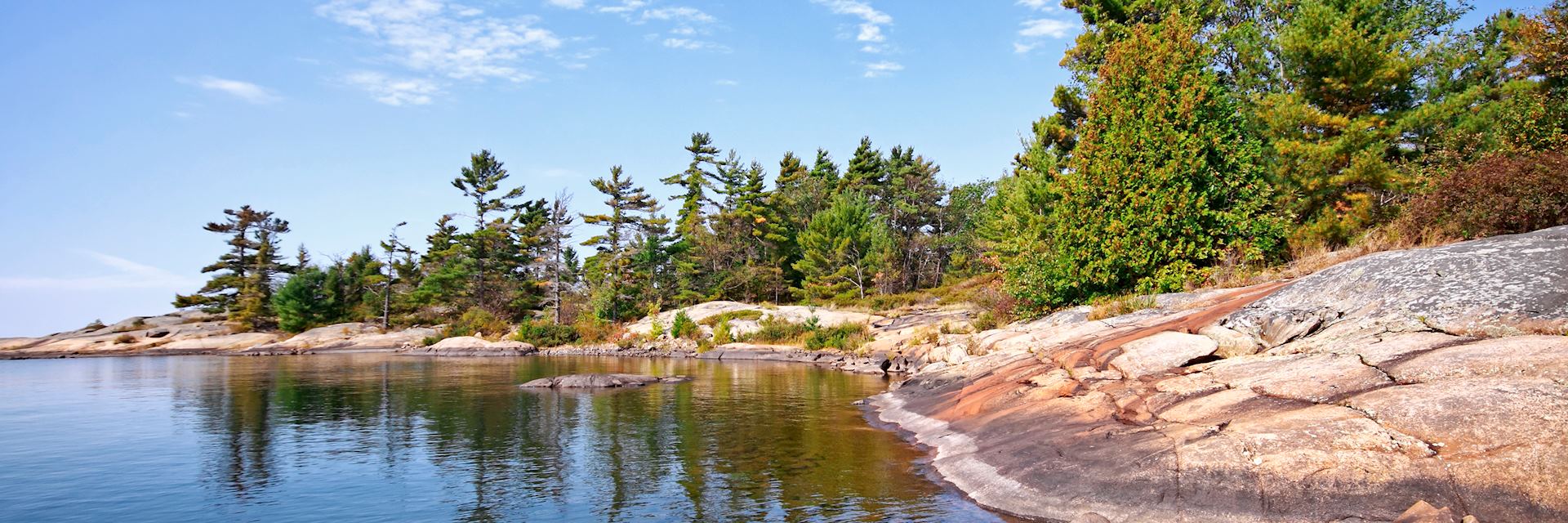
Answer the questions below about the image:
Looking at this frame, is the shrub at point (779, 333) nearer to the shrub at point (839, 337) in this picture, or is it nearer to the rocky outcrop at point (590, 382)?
the shrub at point (839, 337)

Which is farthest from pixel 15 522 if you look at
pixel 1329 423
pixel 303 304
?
pixel 303 304

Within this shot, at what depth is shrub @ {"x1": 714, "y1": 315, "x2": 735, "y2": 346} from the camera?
54750mm

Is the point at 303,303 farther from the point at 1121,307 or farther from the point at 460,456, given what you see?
the point at 1121,307

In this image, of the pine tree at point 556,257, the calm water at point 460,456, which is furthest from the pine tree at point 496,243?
the calm water at point 460,456

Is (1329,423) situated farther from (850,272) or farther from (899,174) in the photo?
(899,174)

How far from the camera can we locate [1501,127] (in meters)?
24.5

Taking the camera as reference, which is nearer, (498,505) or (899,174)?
(498,505)

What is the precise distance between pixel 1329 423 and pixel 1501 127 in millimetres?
22864

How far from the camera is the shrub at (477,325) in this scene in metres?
70.4

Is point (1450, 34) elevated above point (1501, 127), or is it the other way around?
point (1450, 34)

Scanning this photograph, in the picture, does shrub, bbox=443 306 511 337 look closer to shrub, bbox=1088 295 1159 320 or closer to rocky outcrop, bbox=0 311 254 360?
rocky outcrop, bbox=0 311 254 360

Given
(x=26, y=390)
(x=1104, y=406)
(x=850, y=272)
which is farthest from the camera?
(x=850, y=272)

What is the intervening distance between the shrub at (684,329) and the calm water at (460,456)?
24.8 metres

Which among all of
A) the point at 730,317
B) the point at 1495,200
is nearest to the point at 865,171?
the point at 730,317
